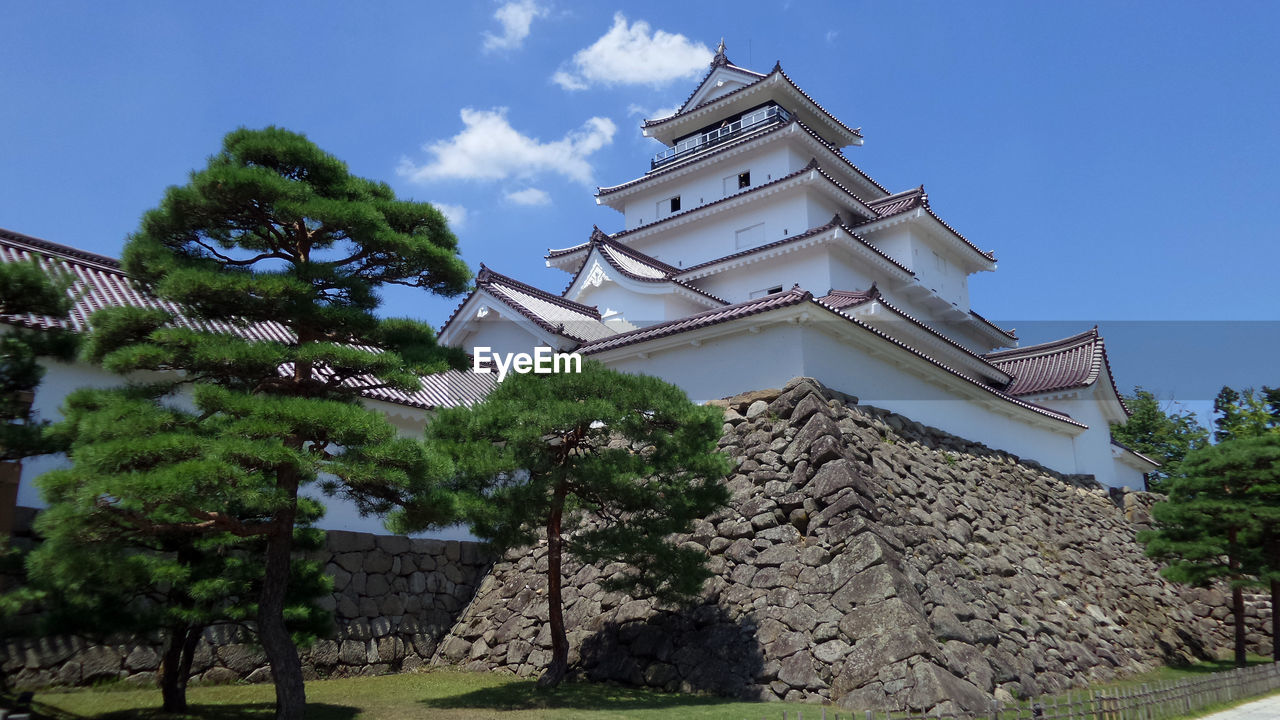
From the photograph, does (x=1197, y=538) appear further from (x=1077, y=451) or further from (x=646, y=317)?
(x=646, y=317)

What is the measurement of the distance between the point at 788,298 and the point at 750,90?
42.1 feet

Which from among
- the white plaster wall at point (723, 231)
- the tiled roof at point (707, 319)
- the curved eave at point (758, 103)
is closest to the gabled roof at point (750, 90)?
the curved eave at point (758, 103)

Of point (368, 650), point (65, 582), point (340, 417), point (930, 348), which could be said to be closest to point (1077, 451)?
point (930, 348)

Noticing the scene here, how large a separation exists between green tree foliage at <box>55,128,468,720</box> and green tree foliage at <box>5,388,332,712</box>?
38 millimetres

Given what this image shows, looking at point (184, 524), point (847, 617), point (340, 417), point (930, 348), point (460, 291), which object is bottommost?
point (847, 617)

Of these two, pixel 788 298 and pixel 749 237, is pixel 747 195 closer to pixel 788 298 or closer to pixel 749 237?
pixel 749 237

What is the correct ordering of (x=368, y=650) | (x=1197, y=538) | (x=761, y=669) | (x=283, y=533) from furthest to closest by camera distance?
1. (x=1197, y=538)
2. (x=368, y=650)
3. (x=761, y=669)
4. (x=283, y=533)

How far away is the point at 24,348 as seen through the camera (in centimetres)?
654

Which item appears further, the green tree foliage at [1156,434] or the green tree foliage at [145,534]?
the green tree foliage at [1156,434]

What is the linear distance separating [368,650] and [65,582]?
510 cm

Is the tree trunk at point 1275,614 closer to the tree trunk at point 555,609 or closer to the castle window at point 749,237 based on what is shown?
the tree trunk at point 555,609

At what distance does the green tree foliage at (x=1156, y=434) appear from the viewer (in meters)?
28.5

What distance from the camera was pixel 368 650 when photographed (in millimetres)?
10633

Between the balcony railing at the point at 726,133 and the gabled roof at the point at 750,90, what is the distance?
0.62m
